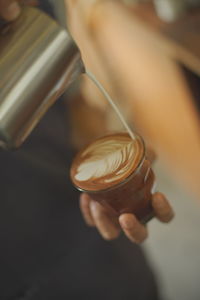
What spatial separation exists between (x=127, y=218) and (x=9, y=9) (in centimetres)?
39

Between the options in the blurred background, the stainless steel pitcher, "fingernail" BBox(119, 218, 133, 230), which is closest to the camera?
the stainless steel pitcher

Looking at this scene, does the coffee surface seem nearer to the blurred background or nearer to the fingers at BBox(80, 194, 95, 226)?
the fingers at BBox(80, 194, 95, 226)

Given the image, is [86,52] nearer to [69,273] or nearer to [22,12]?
[69,273]

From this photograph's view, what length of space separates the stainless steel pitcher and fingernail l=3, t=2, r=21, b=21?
1cm

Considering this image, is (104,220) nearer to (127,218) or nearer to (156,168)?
(127,218)

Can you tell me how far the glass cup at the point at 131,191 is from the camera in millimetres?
677

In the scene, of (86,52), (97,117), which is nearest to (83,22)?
(86,52)

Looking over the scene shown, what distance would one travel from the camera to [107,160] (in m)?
0.76

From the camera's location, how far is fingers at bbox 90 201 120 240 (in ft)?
2.58

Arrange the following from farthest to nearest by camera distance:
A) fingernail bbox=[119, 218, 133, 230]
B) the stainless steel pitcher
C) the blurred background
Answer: the blurred background < fingernail bbox=[119, 218, 133, 230] < the stainless steel pitcher

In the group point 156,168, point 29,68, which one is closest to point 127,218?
point 29,68

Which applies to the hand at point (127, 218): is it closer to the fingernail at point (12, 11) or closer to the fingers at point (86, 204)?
the fingers at point (86, 204)

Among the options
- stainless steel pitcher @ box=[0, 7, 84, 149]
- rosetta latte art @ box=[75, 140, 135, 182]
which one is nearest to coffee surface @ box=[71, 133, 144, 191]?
rosetta latte art @ box=[75, 140, 135, 182]

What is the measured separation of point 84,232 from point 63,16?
78 cm
